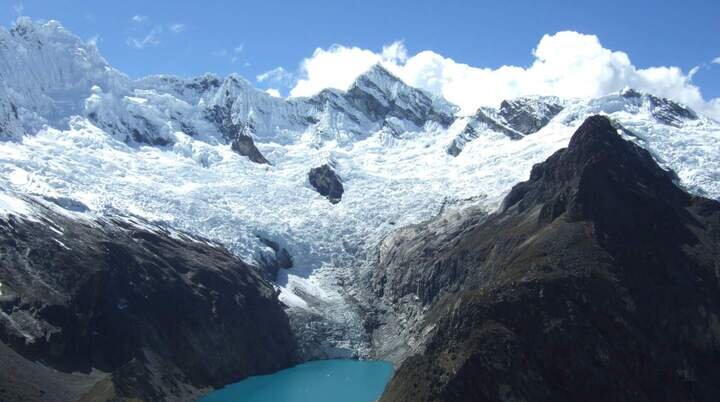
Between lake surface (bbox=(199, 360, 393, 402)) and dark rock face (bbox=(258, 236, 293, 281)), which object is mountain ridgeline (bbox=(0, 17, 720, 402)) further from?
lake surface (bbox=(199, 360, 393, 402))

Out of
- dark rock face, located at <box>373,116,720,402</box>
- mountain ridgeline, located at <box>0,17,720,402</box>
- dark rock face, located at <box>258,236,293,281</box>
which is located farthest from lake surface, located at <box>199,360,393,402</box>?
dark rock face, located at <box>258,236,293,281</box>

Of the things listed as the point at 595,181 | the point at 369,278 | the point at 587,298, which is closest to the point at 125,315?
the point at 369,278

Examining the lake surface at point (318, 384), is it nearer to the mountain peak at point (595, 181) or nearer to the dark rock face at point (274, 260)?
the dark rock face at point (274, 260)

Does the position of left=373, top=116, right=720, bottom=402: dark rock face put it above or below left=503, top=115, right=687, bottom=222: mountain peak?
below

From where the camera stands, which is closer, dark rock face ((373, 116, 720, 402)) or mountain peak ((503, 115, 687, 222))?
dark rock face ((373, 116, 720, 402))

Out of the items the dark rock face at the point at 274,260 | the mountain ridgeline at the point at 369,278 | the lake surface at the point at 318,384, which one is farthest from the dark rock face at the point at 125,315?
the dark rock face at the point at 274,260

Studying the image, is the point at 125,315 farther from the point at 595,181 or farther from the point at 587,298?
the point at 595,181
